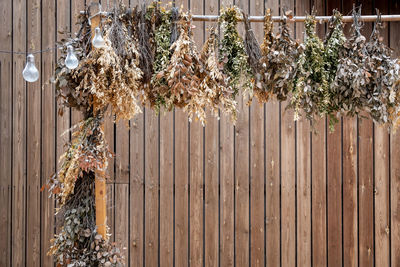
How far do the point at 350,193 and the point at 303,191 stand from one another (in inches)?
19.1

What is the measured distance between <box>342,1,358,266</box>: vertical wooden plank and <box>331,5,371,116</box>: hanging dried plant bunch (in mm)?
1195

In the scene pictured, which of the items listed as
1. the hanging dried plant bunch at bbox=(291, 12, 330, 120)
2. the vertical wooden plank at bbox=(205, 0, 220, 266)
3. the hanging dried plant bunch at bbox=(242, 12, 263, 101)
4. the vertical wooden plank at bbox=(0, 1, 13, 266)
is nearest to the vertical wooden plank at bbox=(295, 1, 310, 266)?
the vertical wooden plank at bbox=(205, 0, 220, 266)

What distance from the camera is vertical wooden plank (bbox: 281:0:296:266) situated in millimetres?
3459

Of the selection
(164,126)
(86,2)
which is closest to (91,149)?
(164,126)

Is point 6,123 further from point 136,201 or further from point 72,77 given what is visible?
point 72,77

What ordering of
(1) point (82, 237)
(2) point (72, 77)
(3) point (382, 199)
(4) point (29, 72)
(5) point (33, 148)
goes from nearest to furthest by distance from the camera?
(4) point (29, 72)
(2) point (72, 77)
(1) point (82, 237)
(3) point (382, 199)
(5) point (33, 148)

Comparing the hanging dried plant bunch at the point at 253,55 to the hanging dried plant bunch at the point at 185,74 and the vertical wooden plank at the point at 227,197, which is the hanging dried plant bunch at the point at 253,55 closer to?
the hanging dried plant bunch at the point at 185,74

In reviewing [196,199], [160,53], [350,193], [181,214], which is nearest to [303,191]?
[350,193]

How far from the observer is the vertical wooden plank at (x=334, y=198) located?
345cm

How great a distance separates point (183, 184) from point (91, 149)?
1.36 metres

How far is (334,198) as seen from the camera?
347 centimetres

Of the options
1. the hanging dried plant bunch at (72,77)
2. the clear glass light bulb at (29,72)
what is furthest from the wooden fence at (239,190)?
the clear glass light bulb at (29,72)

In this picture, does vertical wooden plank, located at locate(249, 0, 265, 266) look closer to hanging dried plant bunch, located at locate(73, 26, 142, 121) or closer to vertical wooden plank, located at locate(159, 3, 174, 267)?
vertical wooden plank, located at locate(159, 3, 174, 267)

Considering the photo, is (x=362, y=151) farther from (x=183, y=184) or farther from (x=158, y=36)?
(x=158, y=36)
